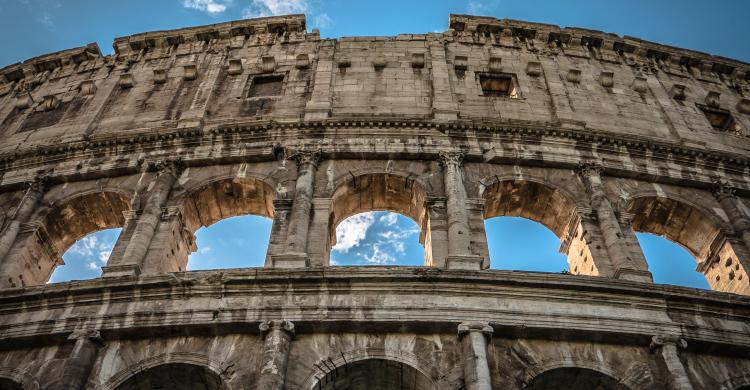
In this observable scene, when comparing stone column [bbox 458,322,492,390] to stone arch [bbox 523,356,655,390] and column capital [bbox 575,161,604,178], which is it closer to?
stone arch [bbox 523,356,655,390]

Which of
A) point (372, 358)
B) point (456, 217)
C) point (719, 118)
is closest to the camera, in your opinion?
point (372, 358)

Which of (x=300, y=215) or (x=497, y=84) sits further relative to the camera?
(x=497, y=84)

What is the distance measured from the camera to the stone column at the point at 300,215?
1047 cm

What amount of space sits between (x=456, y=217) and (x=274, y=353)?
4.32 m

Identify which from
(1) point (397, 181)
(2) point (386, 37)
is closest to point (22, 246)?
(1) point (397, 181)

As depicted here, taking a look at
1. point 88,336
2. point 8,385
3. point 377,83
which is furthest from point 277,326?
point 377,83

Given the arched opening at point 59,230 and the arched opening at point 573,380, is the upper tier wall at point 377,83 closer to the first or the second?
the arched opening at point 59,230

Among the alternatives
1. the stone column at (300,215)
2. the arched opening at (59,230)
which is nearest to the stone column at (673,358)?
the stone column at (300,215)

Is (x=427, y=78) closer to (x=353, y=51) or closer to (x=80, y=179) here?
(x=353, y=51)

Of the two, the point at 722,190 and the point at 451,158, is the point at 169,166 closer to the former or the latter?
the point at 451,158

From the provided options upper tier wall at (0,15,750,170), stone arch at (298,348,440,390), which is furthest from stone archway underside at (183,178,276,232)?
stone arch at (298,348,440,390)

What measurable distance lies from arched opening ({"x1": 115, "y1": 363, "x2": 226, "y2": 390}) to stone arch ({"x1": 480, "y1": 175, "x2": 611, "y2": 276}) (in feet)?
20.4

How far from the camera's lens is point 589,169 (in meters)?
12.9

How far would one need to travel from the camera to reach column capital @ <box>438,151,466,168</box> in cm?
1268
